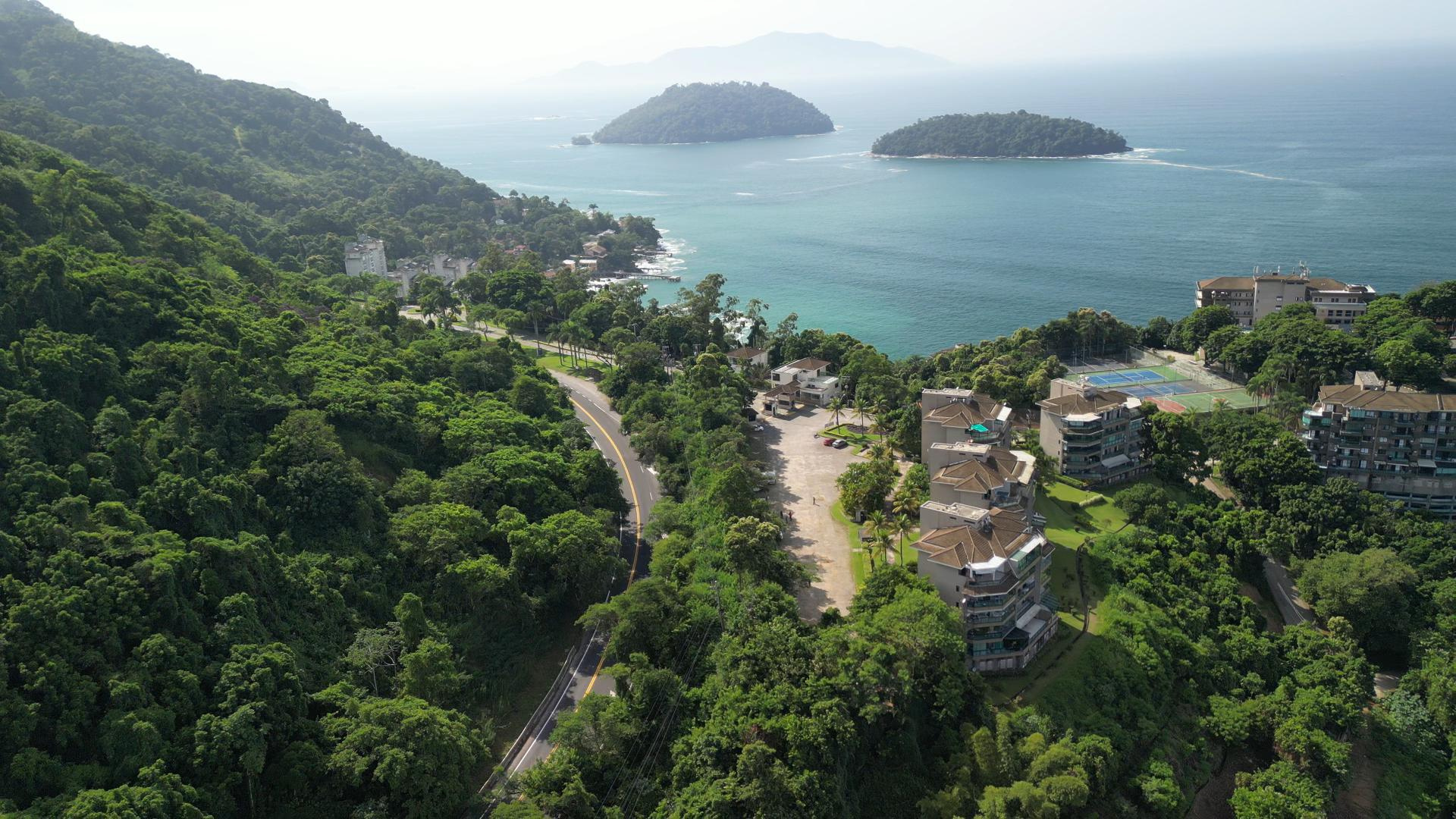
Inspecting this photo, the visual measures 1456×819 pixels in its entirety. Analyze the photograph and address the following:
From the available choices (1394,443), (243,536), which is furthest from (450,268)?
(1394,443)

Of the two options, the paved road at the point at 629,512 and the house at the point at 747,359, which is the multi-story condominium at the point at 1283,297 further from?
the paved road at the point at 629,512

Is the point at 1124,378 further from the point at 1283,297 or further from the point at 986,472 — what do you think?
the point at 986,472

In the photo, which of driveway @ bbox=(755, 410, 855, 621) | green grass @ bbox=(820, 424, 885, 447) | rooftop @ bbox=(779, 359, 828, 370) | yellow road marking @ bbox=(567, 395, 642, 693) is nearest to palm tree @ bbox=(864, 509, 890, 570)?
driveway @ bbox=(755, 410, 855, 621)

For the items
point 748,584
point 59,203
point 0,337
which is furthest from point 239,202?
point 748,584

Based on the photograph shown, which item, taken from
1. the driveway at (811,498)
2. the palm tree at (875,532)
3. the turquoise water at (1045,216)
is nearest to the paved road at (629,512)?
the driveway at (811,498)

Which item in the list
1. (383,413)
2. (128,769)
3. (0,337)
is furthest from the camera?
(383,413)

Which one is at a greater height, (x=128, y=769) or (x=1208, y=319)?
(x=1208, y=319)

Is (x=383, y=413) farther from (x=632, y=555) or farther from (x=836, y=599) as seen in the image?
(x=836, y=599)
